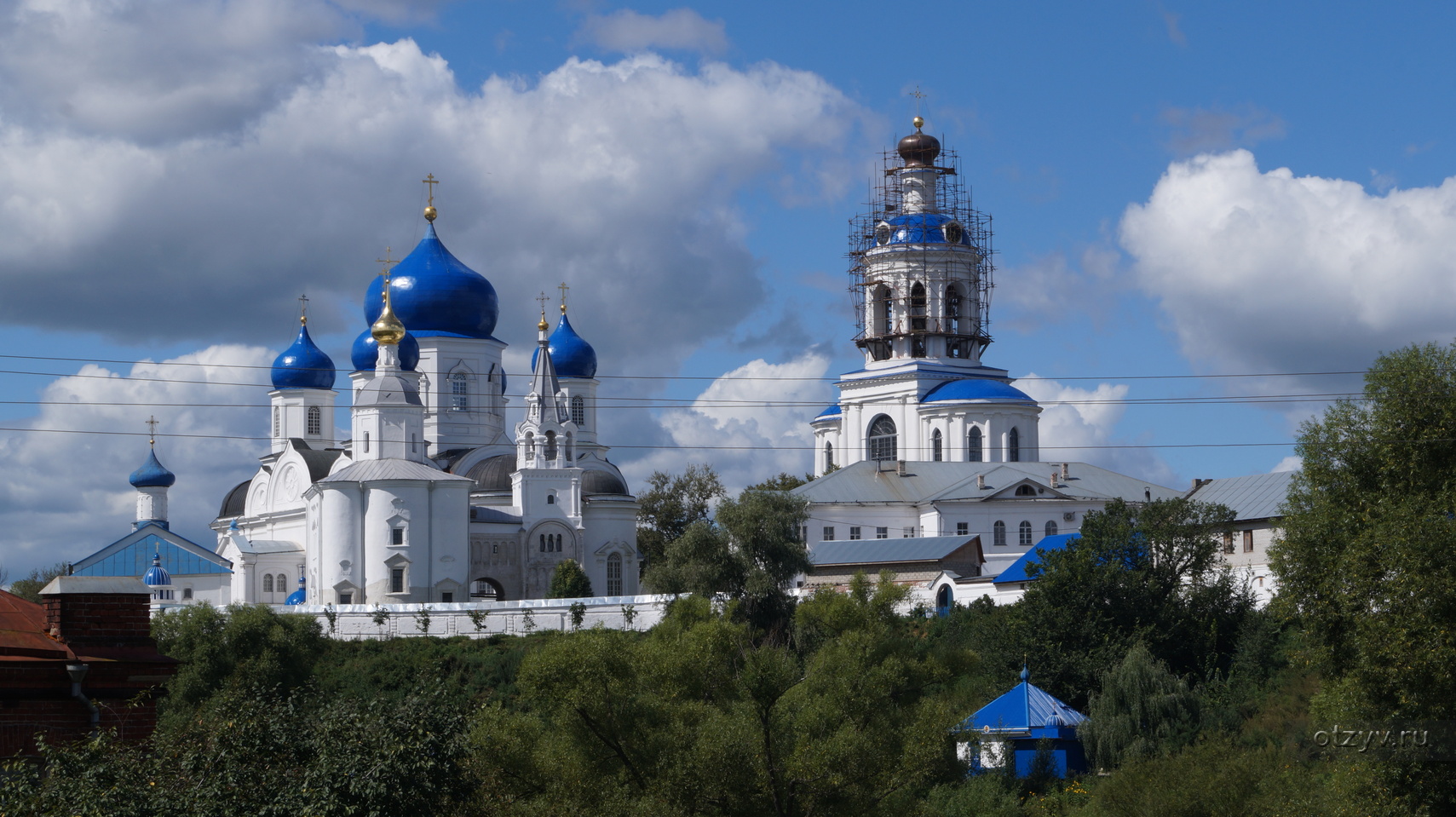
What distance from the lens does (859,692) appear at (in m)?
20.2

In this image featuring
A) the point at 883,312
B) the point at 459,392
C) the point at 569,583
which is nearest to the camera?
the point at 569,583

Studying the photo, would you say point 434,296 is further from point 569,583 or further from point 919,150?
point 919,150

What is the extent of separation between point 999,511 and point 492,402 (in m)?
16.5

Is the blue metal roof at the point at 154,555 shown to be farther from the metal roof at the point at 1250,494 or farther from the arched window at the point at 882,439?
the metal roof at the point at 1250,494

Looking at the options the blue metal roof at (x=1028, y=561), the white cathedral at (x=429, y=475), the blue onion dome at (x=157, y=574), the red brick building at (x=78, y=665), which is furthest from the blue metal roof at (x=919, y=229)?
the red brick building at (x=78, y=665)

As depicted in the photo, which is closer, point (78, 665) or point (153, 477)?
point (78, 665)

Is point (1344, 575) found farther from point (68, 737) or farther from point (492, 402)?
point (492, 402)

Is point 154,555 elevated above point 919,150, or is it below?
below

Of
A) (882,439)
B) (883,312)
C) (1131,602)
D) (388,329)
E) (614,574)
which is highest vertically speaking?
(883,312)

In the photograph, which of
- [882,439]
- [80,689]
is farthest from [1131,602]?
[80,689]

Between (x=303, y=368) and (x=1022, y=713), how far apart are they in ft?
110

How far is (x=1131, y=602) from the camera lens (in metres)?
32.2

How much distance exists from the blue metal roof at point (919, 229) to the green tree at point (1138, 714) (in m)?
29.8

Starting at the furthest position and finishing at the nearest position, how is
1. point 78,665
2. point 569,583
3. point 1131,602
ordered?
point 569,583 → point 1131,602 → point 78,665
